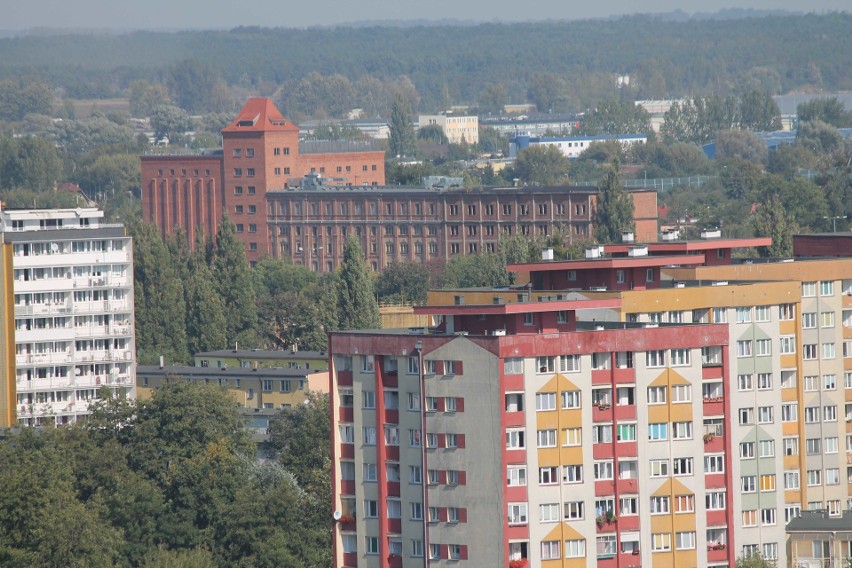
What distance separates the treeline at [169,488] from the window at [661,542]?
1091 centimetres

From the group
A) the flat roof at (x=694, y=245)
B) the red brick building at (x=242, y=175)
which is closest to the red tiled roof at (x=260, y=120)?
the red brick building at (x=242, y=175)

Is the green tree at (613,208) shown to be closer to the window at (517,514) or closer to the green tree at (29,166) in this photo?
the window at (517,514)

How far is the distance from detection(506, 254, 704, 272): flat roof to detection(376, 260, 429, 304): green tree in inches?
1982

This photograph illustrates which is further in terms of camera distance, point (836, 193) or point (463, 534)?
point (836, 193)

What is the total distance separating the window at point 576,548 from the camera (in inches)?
1903

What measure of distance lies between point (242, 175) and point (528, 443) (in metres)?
96.3

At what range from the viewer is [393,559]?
49.7 metres

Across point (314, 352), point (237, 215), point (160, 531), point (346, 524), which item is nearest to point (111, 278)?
point (314, 352)

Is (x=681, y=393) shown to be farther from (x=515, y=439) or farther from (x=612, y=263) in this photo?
(x=612, y=263)

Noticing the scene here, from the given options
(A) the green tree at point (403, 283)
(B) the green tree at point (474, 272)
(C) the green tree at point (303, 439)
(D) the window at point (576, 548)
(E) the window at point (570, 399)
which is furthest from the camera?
(A) the green tree at point (403, 283)

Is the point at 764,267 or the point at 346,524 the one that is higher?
the point at 764,267

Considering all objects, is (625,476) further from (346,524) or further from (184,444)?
→ (184,444)

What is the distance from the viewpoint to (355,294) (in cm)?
9656

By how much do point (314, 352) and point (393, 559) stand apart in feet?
127
